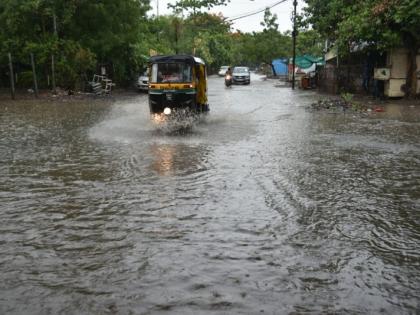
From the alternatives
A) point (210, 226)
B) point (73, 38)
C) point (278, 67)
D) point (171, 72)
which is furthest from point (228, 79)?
point (210, 226)

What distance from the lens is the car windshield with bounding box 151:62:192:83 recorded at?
16.1 meters

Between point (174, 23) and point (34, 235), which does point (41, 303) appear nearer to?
point (34, 235)

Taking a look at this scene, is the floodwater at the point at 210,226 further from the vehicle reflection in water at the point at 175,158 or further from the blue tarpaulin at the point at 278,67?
the blue tarpaulin at the point at 278,67

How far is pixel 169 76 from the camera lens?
1612cm

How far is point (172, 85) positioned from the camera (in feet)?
51.9

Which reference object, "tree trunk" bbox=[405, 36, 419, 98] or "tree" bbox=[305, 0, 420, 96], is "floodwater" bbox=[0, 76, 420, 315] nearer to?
"tree" bbox=[305, 0, 420, 96]

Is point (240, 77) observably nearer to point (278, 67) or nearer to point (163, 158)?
point (278, 67)

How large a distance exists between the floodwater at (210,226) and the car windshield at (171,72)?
3.85m

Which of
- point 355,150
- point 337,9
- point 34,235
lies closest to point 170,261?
point 34,235

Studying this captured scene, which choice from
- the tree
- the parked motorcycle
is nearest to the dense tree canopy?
the parked motorcycle

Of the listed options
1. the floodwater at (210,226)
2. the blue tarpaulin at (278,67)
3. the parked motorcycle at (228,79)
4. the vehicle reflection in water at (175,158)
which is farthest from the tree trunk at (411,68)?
the blue tarpaulin at (278,67)

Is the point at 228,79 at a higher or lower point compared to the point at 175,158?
higher

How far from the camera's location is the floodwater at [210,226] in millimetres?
4461

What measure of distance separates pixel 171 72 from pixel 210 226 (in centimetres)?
1060
